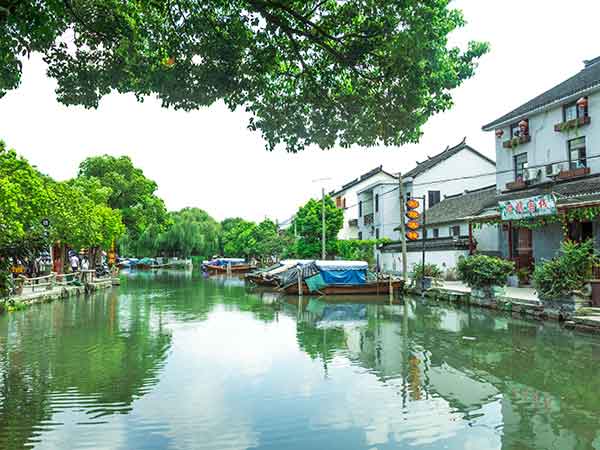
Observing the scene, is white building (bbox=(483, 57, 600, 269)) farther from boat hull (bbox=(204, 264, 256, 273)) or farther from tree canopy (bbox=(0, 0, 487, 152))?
boat hull (bbox=(204, 264, 256, 273))

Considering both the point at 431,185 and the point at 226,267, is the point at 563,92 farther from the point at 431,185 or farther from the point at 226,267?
the point at 226,267

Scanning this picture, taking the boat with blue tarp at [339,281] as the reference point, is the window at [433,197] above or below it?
above

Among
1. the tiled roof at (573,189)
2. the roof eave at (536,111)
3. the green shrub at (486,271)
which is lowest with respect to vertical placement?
the green shrub at (486,271)

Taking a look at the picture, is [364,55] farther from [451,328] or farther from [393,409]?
[451,328]

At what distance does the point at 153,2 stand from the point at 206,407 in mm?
5535

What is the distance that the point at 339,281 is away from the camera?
28062 millimetres

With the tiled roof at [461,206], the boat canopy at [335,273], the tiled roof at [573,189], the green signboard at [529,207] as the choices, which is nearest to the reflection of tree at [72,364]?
the boat canopy at [335,273]

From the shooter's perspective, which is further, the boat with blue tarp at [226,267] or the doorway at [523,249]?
the boat with blue tarp at [226,267]

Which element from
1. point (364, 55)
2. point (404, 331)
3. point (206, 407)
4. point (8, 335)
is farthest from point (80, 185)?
point (364, 55)

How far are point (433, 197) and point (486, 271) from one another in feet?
74.3

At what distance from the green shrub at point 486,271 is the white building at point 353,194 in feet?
104

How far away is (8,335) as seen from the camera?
14.3 m

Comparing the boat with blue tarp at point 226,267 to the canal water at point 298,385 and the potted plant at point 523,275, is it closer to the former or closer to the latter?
the potted plant at point 523,275

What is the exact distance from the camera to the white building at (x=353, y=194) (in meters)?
52.5
